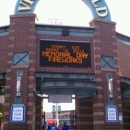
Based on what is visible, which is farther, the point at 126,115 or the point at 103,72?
the point at 126,115

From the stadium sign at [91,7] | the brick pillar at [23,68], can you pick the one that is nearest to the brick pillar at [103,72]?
the stadium sign at [91,7]

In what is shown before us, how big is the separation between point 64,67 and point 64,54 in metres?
1.22

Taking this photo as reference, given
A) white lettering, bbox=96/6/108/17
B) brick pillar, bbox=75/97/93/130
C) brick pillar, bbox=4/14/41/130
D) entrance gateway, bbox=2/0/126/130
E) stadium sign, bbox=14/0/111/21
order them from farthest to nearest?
white lettering, bbox=96/6/108/17 → brick pillar, bbox=75/97/93/130 → stadium sign, bbox=14/0/111/21 → entrance gateway, bbox=2/0/126/130 → brick pillar, bbox=4/14/41/130

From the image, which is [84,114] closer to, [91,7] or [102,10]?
[102,10]

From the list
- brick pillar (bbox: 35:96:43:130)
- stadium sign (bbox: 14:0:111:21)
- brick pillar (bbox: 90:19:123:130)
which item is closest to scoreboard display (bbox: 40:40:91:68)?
brick pillar (bbox: 90:19:123:130)

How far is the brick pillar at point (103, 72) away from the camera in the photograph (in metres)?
19.8

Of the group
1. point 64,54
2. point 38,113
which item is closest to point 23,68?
point 64,54

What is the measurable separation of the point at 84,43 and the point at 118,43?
4.26m

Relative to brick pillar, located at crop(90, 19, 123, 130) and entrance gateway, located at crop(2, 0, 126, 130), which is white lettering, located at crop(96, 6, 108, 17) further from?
brick pillar, located at crop(90, 19, 123, 130)

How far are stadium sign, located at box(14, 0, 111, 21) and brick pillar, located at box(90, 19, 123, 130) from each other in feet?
2.59

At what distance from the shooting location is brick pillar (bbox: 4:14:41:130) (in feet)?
62.0

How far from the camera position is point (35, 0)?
21953 mm

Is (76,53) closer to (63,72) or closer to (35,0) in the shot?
(63,72)

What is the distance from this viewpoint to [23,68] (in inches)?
783
